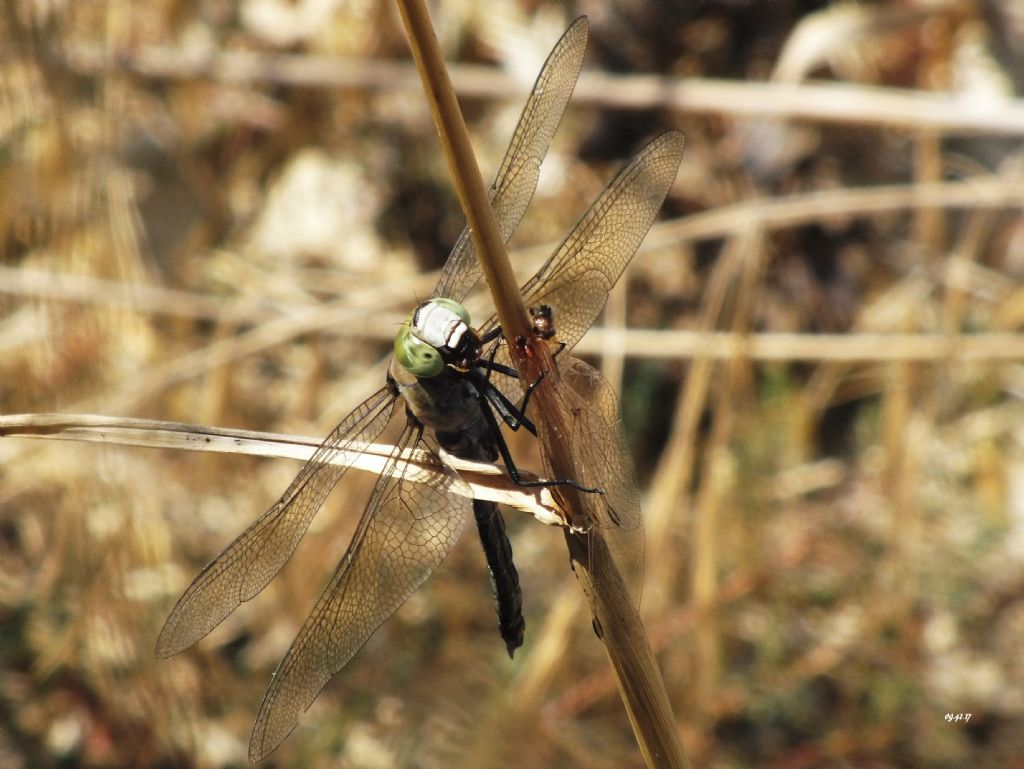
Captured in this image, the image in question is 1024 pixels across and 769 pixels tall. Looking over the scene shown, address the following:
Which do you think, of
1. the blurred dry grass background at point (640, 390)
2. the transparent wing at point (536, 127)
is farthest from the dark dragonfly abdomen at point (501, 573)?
the blurred dry grass background at point (640, 390)

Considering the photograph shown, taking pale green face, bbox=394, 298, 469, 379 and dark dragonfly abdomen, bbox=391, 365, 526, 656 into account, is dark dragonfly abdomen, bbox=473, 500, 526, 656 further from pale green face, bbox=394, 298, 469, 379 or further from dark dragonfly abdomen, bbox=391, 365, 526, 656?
pale green face, bbox=394, 298, 469, 379

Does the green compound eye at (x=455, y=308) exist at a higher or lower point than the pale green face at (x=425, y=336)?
higher

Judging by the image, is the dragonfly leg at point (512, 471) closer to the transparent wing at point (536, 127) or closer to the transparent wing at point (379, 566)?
the transparent wing at point (379, 566)

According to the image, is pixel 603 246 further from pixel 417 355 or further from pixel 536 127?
pixel 417 355

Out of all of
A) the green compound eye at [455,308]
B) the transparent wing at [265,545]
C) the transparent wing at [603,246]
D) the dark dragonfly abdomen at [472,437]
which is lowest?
the transparent wing at [265,545]

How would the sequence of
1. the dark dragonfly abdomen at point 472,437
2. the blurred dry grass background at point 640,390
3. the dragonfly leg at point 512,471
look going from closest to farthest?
1. the dragonfly leg at point 512,471
2. the dark dragonfly abdomen at point 472,437
3. the blurred dry grass background at point 640,390

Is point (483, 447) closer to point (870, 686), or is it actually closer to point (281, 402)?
point (870, 686)
